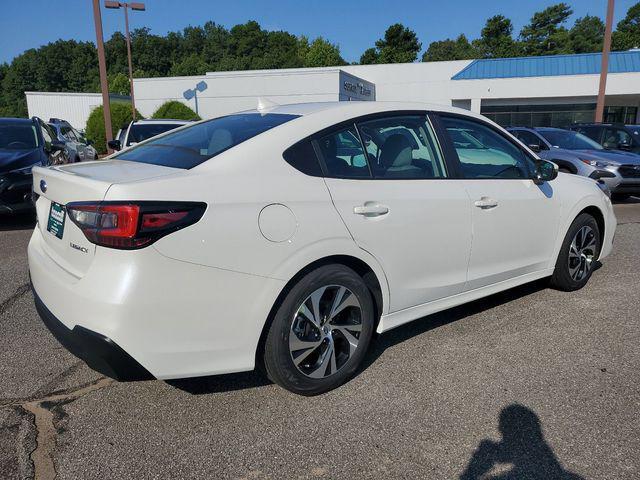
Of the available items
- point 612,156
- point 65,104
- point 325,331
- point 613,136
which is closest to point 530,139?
point 612,156

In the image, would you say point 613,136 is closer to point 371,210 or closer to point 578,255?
point 578,255

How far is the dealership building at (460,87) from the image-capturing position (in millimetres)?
29719

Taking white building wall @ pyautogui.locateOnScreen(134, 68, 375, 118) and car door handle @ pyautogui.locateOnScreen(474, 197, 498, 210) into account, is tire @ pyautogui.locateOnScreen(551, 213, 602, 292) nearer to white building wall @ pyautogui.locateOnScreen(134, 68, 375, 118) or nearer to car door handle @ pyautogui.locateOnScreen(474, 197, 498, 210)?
car door handle @ pyautogui.locateOnScreen(474, 197, 498, 210)

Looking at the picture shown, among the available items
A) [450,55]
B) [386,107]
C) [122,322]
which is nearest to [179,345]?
[122,322]

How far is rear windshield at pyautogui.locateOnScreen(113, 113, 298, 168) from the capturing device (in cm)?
287

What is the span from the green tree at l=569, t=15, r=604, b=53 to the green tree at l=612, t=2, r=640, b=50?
2460 millimetres

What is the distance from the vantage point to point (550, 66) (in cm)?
3538

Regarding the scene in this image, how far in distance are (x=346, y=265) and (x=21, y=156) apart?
21.1ft

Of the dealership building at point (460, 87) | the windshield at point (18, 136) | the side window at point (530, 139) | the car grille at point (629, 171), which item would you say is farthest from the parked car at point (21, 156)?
the dealership building at point (460, 87)

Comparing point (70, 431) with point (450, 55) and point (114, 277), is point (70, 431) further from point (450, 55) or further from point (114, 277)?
point (450, 55)

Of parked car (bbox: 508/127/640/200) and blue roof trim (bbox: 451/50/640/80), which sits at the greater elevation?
blue roof trim (bbox: 451/50/640/80)

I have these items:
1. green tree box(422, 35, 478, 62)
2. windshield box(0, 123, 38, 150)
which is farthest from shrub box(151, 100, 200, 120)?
green tree box(422, 35, 478, 62)

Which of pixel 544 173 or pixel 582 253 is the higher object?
pixel 544 173

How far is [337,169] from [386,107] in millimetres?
714
